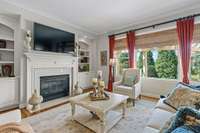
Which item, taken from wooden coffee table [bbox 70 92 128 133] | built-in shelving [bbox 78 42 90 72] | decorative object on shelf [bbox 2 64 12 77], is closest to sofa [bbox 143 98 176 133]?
wooden coffee table [bbox 70 92 128 133]

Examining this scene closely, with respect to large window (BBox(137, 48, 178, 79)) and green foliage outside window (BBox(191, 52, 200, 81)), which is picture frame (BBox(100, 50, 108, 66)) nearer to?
large window (BBox(137, 48, 178, 79))

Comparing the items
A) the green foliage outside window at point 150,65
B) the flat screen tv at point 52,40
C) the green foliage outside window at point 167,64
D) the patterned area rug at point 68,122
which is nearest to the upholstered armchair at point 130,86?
the patterned area rug at point 68,122

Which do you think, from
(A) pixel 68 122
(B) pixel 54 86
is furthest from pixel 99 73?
(A) pixel 68 122

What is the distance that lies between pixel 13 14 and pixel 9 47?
0.92 meters

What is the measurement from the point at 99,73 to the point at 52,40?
5.98 feet

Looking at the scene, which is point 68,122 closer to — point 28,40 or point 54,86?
point 54,86

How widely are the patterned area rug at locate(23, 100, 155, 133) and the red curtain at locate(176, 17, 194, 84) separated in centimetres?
160

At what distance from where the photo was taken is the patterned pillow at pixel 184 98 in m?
1.78

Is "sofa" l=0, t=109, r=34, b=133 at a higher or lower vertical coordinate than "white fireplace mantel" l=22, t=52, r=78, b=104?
lower

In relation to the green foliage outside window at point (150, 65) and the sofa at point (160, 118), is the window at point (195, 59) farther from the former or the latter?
the sofa at point (160, 118)

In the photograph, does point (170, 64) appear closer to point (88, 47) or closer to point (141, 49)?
point (141, 49)

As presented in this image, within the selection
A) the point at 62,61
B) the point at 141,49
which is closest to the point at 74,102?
the point at 62,61

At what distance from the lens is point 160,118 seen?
1.75 m

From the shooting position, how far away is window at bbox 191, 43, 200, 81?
365 centimetres
